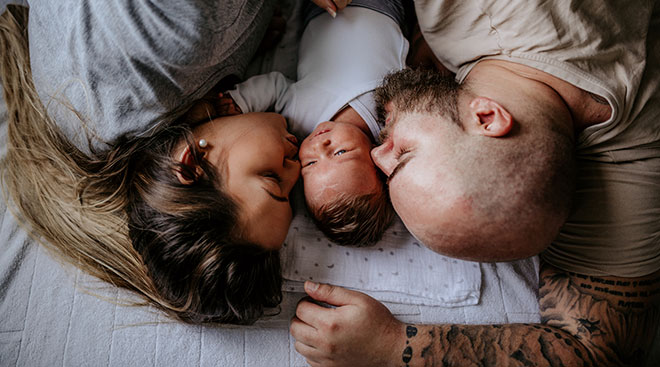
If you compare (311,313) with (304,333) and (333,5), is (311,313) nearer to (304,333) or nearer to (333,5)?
(304,333)

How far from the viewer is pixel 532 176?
933mm

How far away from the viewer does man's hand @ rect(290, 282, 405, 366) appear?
1.13 metres

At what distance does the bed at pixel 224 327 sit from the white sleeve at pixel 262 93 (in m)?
0.35

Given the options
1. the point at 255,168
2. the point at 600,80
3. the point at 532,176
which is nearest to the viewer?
the point at 532,176

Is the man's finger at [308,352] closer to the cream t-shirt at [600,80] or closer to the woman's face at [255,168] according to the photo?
the woman's face at [255,168]

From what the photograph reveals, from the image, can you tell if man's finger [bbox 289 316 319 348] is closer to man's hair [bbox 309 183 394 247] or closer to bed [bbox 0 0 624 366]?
bed [bbox 0 0 624 366]

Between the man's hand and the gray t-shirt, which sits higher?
the gray t-shirt

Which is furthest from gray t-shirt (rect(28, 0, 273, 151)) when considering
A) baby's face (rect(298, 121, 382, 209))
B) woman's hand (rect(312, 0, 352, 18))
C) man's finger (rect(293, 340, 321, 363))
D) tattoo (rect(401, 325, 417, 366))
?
tattoo (rect(401, 325, 417, 366))

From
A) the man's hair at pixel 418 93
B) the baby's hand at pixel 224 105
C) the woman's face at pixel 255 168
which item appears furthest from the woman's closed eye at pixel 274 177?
the man's hair at pixel 418 93

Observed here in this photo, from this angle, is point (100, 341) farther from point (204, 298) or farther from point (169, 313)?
point (204, 298)

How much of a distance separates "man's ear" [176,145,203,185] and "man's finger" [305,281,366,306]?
0.42m

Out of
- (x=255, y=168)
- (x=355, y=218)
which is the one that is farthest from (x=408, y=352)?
(x=255, y=168)

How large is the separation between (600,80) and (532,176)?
329 millimetres

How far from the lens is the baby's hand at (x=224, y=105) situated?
4.29ft
